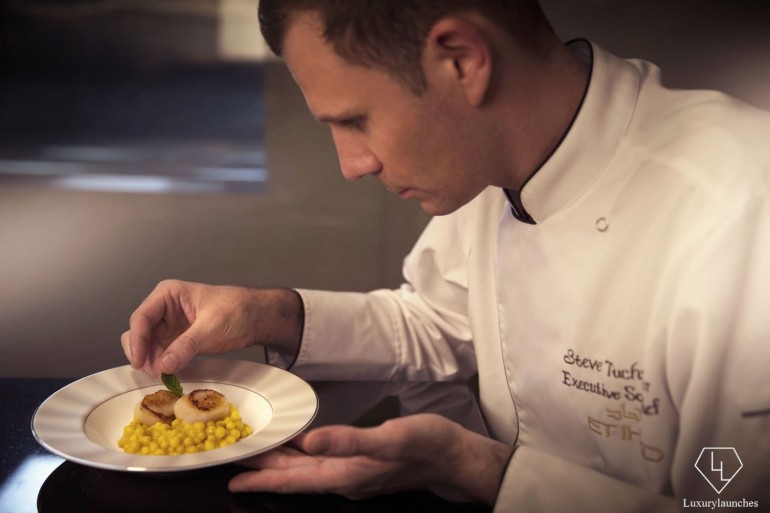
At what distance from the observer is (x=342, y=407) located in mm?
965

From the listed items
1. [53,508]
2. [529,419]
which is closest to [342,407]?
[529,419]

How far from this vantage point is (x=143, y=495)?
2.38ft

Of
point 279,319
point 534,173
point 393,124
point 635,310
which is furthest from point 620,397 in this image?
point 279,319

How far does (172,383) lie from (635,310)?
0.48 metres

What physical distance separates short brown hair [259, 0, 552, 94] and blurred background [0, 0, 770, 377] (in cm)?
35

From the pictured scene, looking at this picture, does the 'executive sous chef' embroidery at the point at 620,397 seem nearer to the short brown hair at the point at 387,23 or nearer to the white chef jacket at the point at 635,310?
the white chef jacket at the point at 635,310

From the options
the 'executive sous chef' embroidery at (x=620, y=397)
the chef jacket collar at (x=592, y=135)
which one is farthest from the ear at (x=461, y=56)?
the 'executive sous chef' embroidery at (x=620, y=397)

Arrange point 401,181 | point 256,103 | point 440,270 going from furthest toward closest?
point 256,103
point 440,270
point 401,181

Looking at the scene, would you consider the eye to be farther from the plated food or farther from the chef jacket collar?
the plated food

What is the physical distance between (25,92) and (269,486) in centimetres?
126

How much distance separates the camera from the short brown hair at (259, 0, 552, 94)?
74 cm

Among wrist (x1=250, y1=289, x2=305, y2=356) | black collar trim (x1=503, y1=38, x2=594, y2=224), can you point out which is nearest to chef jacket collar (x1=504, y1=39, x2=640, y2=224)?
black collar trim (x1=503, y1=38, x2=594, y2=224)

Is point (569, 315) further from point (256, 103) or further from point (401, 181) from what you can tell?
point (256, 103)

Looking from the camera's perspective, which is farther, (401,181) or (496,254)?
(496,254)
